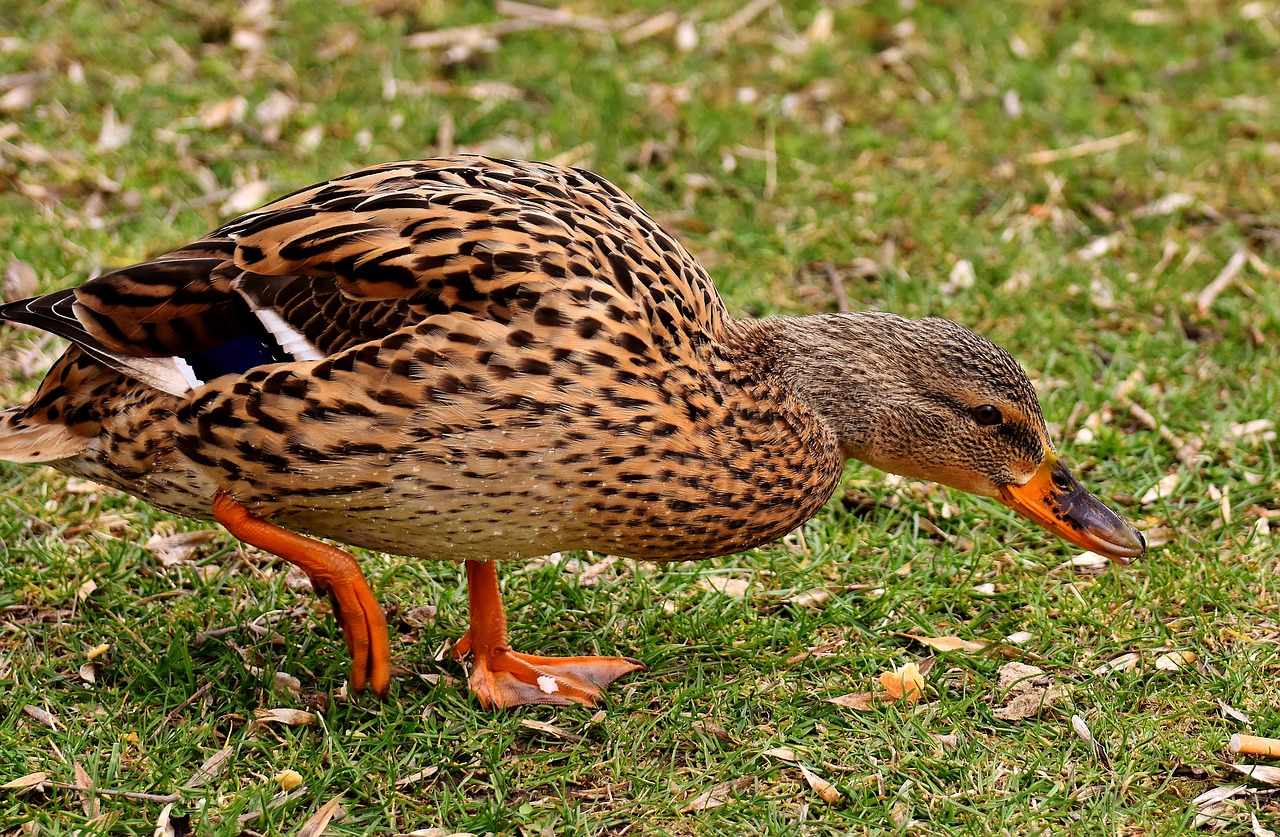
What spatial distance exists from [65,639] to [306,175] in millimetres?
3164

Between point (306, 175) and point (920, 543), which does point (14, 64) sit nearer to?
point (306, 175)

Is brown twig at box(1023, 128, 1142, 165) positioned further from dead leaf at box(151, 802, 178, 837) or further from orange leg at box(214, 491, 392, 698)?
dead leaf at box(151, 802, 178, 837)

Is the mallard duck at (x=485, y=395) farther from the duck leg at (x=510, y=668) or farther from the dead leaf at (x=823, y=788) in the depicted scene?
the dead leaf at (x=823, y=788)

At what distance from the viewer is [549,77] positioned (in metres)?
7.70

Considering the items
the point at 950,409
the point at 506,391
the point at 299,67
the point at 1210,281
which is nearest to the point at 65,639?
the point at 506,391

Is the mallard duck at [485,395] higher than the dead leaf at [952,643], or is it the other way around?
the mallard duck at [485,395]

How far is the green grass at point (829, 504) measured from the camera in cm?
381

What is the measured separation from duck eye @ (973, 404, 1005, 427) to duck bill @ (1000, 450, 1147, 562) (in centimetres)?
22

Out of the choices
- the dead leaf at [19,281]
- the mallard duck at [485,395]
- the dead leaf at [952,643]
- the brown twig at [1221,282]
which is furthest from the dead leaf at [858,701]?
the dead leaf at [19,281]

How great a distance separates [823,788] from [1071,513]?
110cm

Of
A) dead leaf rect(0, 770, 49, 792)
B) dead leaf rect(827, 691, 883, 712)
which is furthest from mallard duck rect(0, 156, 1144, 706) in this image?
dead leaf rect(0, 770, 49, 792)

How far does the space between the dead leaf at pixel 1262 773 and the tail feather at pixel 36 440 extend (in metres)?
3.21

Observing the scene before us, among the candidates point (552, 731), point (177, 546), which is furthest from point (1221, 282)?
point (177, 546)

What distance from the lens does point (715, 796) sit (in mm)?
3760
